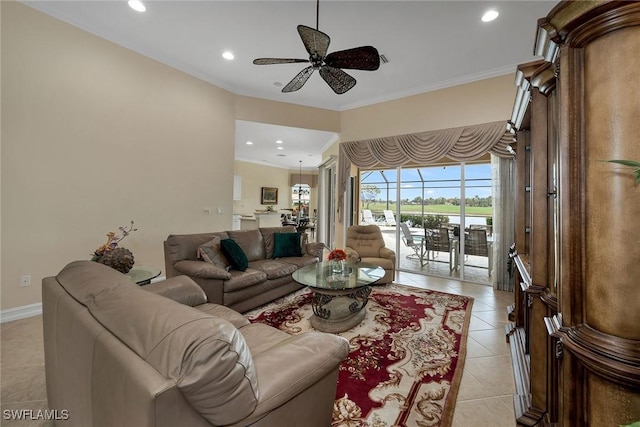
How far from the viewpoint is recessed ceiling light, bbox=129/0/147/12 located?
113 inches

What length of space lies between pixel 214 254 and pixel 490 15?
4.21 m

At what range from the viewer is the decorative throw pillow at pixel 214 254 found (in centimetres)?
309

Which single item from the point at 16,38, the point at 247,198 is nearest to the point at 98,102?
the point at 16,38

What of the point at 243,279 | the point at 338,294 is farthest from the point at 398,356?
the point at 243,279

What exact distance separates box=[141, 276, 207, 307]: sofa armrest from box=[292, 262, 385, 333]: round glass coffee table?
1.12 metres

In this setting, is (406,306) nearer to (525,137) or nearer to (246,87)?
(525,137)

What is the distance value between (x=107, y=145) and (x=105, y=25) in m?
1.48

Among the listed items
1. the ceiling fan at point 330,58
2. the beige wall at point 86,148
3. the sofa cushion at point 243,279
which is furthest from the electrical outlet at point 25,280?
the ceiling fan at point 330,58

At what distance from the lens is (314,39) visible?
7.30ft

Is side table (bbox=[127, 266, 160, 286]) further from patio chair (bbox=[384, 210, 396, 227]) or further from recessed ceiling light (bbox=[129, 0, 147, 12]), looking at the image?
patio chair (bbox=[384, 210, 396, 227])

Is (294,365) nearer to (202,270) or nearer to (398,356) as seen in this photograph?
(398,356)

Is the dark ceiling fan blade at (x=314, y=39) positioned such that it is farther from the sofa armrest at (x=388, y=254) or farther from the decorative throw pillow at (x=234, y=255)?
the sofa armrest at (x=388, y=254)

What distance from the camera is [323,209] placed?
7.77 meters

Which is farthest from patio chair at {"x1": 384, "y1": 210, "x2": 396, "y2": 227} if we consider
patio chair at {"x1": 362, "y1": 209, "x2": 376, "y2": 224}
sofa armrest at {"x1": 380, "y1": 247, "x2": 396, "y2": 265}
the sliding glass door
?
sofa armrest at {"x1": 380, "y1": 247, "x2": 396, "y2": 265}
